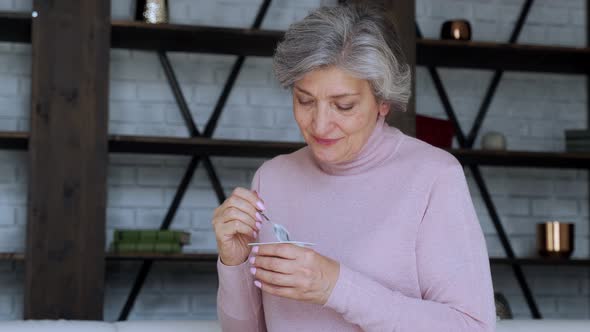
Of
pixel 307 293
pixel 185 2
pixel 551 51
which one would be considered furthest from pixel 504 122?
pixel 307 293

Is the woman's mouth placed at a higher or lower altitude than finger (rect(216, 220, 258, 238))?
higher

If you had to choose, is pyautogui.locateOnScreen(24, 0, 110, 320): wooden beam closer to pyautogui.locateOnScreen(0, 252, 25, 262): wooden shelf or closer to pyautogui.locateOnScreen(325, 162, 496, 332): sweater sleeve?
pyautogui.locateOnScreen(0, 252, 25, 262): wooden shelf

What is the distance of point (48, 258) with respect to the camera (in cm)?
345

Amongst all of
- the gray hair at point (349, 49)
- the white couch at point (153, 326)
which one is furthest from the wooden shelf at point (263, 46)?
the gray hair at point (349, 49)

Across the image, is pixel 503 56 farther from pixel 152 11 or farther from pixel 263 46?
pixel 152 11

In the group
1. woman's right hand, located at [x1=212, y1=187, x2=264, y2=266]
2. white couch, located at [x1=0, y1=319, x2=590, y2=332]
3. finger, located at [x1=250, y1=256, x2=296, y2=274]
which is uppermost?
woman's right hand, located at [x1=212, y1=187, x2=264, y2=266]

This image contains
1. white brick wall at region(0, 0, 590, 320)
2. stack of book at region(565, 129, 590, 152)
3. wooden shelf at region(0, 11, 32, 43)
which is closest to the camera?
wooden shelf at region(0, 11, 32, 43)

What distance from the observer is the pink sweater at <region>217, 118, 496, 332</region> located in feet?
5.24

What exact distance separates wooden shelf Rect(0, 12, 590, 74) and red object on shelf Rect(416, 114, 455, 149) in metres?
0.33

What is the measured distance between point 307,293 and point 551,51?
9.90ft

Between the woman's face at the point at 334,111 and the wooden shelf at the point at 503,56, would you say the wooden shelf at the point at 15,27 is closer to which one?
the wooden shelf at the point at 503,56

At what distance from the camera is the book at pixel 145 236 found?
12.3 feet

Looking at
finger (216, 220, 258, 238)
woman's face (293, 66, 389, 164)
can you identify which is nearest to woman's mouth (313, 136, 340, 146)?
woman's face (293, 66, 389, 164)

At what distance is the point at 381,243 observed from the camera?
5.69 feet
